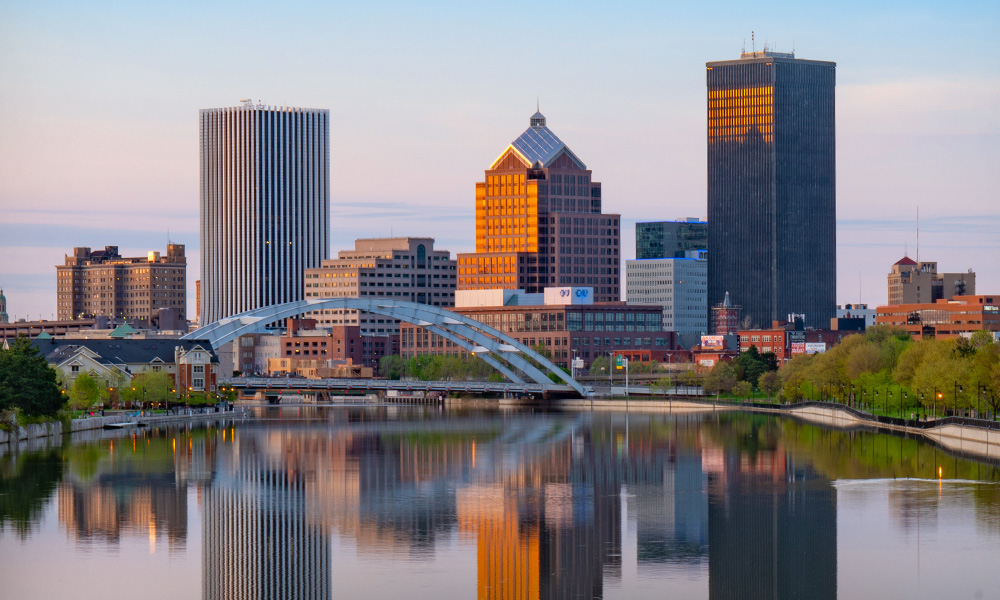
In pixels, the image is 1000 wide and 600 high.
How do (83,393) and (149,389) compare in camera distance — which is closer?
(83,393)

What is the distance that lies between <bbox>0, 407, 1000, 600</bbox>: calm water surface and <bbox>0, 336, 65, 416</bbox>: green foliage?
5.36 metres

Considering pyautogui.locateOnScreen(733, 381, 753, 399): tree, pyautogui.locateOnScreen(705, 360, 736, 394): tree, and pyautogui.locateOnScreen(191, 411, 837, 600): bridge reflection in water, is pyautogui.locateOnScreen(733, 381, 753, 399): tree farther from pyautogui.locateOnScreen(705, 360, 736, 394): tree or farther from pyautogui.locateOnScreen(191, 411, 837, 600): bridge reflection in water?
pyautogui.locateOnScreen(191, 411, 837, 600): bridge reflection in water

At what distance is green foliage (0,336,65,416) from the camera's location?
10388 centimetres

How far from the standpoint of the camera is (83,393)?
140m

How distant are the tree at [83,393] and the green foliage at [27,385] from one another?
2413 cm

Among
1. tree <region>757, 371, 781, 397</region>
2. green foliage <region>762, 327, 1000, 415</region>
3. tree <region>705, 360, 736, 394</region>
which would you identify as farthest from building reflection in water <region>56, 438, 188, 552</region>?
tree <region>705, 360, 736, 394</region>

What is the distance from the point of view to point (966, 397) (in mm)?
113812

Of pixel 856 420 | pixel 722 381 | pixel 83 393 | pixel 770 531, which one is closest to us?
pixel 770 531

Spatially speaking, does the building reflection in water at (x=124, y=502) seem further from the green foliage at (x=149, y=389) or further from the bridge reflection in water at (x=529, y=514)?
the green foliage at (x=149, y=389)

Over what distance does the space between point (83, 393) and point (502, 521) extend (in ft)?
276

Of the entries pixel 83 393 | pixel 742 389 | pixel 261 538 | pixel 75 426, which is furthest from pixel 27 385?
pixel 742 389

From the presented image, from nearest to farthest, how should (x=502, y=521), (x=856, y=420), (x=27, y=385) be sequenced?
1. (x=502, y=521)
2. (x=27, y=385)
3. (x=856, y=420)

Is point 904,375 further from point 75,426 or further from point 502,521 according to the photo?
point 502,521

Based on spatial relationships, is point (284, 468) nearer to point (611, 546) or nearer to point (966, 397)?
point (611, 546)
